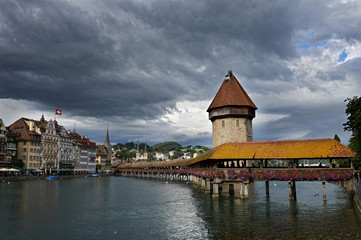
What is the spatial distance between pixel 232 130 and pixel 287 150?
67.6 feet

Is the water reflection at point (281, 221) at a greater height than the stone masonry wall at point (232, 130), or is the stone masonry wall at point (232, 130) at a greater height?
the stone masonry wall at point (232, 130)

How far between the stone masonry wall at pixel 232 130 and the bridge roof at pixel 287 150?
1659cm

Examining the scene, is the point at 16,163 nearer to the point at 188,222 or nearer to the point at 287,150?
the point at 188,222

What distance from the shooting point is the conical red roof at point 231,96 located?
2032 inches

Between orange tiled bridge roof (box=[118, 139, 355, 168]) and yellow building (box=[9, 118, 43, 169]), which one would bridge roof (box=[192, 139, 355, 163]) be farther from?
yellow building (box=[9, 118, 43, 169])

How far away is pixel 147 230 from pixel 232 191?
20.9m

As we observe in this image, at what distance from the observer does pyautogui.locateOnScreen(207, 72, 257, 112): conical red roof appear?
169 ft

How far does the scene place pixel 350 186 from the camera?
2734 cm

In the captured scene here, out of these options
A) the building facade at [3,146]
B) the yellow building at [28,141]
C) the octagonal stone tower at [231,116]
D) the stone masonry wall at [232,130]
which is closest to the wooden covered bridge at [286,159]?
the stone masonry wall at [232,130]

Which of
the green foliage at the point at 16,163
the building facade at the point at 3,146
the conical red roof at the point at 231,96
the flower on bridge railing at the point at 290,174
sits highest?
the conical red roof at the point at 231,96

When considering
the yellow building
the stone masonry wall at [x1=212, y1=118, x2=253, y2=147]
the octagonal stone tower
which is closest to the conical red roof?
the octagonal stone tower

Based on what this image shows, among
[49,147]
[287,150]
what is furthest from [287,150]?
[49,147]

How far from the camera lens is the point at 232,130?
50.2 m

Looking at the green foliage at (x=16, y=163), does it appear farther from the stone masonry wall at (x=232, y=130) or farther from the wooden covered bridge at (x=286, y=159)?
the wooden covered bridge at (x=286, y=159)
